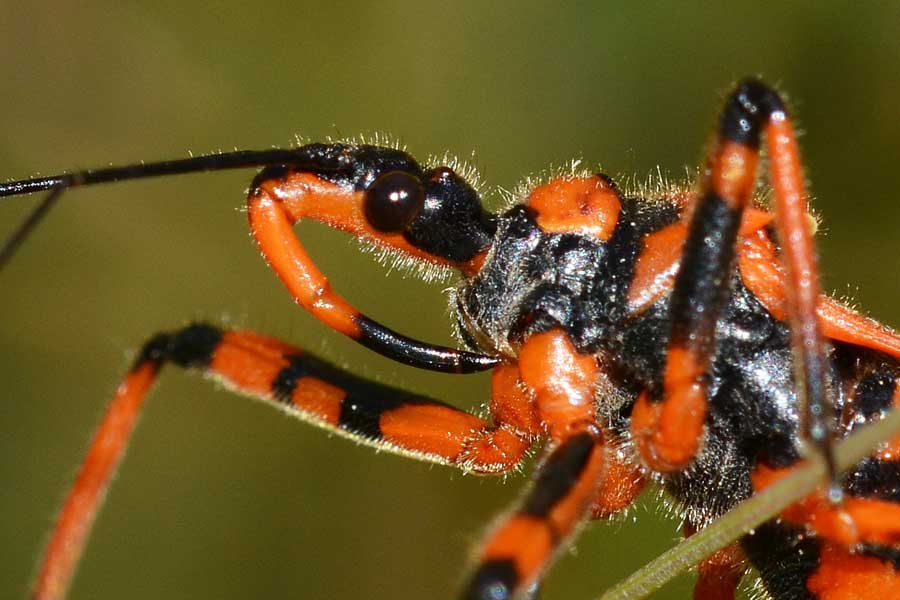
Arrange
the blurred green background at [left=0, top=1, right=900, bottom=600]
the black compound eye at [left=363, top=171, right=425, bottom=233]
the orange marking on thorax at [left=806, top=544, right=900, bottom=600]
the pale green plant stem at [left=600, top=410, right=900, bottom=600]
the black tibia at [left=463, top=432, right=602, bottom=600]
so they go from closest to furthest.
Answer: the pale green plant stem at [left=600, top=410, right=900, bottom=600], the black tibia at [left=463, top=432, right=602, bottom=600], the orange marking on thorax at [left=806, top=544, right=900, bottom=600], the black compound eye at [left=363, top=171, right=425, bottom=233], the blurred green background at [left=0, top=1, right=900, bottom=600]

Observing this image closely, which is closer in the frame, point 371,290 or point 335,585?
point 335,585

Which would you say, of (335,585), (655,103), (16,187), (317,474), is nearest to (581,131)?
(655,103)

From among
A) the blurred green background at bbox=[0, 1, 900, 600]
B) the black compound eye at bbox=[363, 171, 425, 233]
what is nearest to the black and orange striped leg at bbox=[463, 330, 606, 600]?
the black compound eye at bbox=[363, 171, 425, 233]

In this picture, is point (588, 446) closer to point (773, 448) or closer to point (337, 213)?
point (773, 448)

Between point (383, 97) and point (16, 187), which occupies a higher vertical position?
point (383, 97)

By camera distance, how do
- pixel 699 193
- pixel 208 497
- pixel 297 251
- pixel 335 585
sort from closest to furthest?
pixel 699 193
pixel 297 251
pixel 335 585
pixel 208 497

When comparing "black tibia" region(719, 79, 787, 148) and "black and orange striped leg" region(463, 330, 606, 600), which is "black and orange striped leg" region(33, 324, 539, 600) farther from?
"black tibia" region(719, 79, 787, 148)
